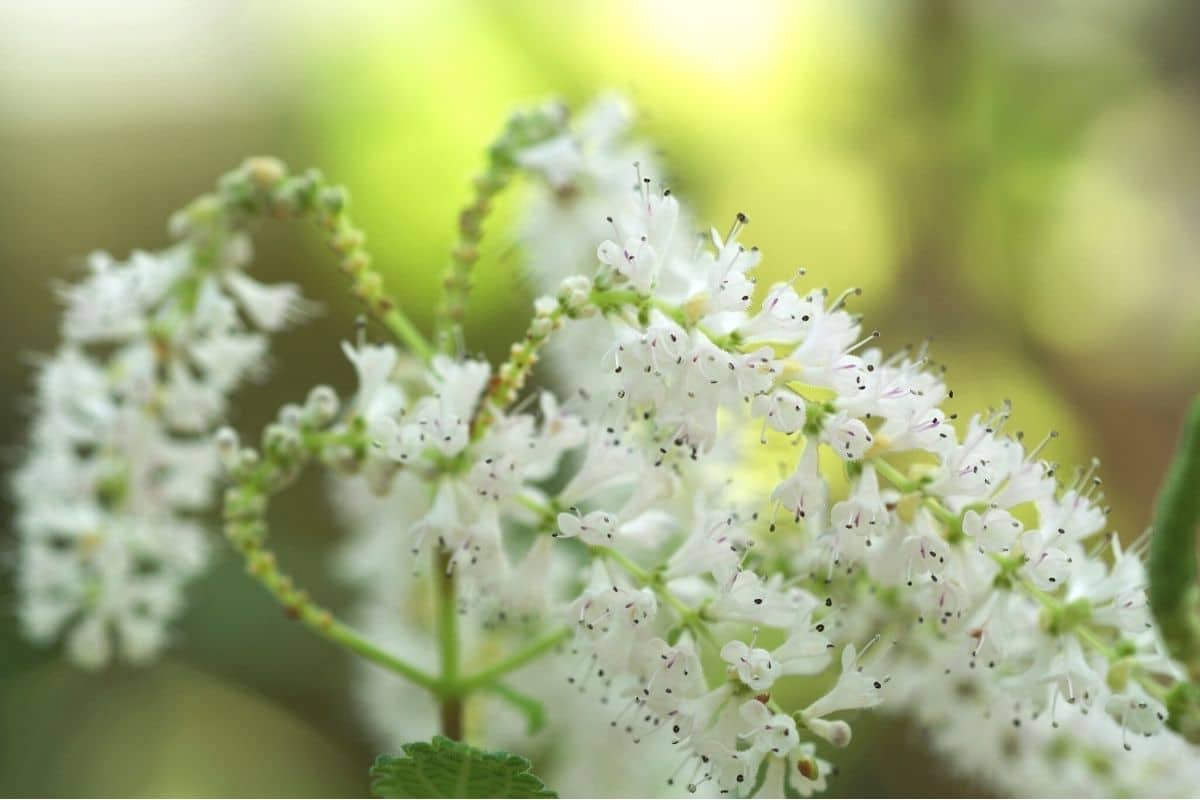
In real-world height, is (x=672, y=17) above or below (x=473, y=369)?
above

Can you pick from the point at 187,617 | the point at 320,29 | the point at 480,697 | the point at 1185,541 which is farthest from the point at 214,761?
the point at 1185,541

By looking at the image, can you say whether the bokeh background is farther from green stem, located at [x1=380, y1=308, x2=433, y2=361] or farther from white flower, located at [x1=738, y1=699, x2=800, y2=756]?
white flower, located at [x1=738, y1=699, x2=800, y2=756]

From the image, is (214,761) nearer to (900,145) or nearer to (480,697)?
(480,697)

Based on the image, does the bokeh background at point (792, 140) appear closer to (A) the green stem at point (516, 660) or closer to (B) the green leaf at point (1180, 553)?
(A) the green stem at point (516, 660)

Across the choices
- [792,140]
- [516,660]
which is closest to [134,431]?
[516,660]

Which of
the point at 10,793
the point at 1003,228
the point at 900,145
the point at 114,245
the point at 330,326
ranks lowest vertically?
the point at 10,793

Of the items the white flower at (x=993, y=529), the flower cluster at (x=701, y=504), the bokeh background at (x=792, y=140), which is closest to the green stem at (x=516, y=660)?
the flower cluster at (x=701, y=504)
